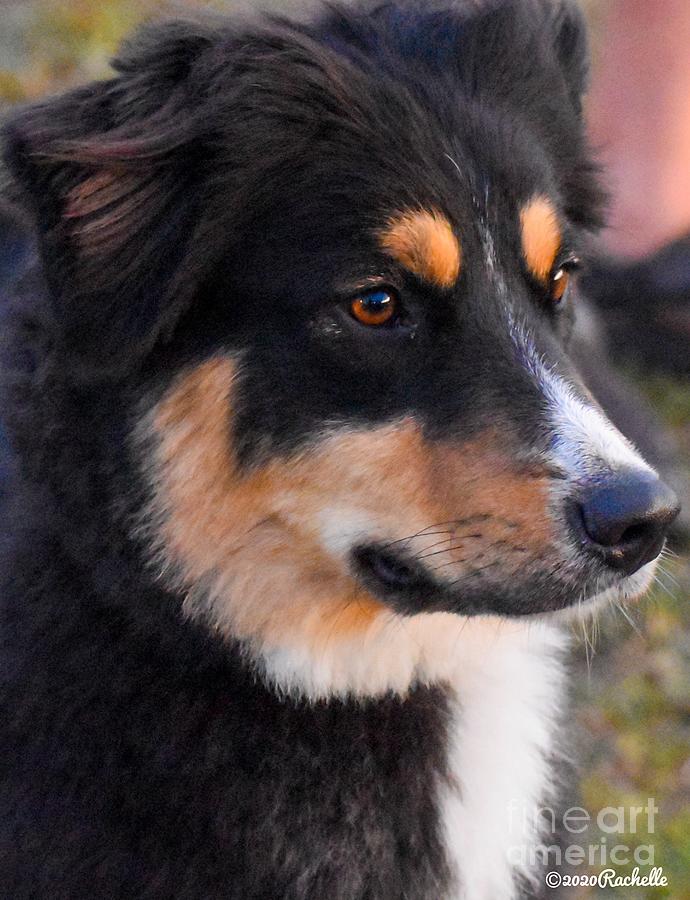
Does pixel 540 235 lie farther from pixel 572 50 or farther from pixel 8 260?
pixel 8 260

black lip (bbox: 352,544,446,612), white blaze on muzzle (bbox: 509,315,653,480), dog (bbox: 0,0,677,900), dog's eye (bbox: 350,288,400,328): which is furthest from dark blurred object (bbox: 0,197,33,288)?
white blaze on muzzle (bbox: 509,315,653,480)

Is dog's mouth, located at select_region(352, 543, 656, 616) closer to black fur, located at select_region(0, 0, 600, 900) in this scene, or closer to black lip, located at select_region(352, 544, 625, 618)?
black lip, located at select_region(352, 544, 625, 618)

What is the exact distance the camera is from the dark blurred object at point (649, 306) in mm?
5574

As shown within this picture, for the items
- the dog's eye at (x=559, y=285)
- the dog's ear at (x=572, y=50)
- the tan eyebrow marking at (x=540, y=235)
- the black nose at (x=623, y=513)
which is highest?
the dog's ear at (x=572, y=50)

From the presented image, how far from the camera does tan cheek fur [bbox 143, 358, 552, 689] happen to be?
2.46m

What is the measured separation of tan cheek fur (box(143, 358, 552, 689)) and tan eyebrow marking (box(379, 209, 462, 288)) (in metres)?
0.33

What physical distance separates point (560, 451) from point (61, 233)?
43.2 inches

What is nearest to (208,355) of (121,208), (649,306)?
(121,208)

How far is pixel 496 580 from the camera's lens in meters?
2.47

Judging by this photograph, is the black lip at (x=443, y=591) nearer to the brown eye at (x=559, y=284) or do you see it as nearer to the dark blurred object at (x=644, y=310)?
the brown eye at (x=559, y=284)

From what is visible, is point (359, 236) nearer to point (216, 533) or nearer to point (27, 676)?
point (216, 533)

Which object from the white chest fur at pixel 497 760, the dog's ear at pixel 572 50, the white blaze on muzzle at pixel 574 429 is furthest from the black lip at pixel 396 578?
the dog's ear at pixel 572 50

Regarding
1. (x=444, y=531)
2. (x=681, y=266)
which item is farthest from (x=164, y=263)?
(x=681, y=266)

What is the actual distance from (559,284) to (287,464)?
2.74ft
